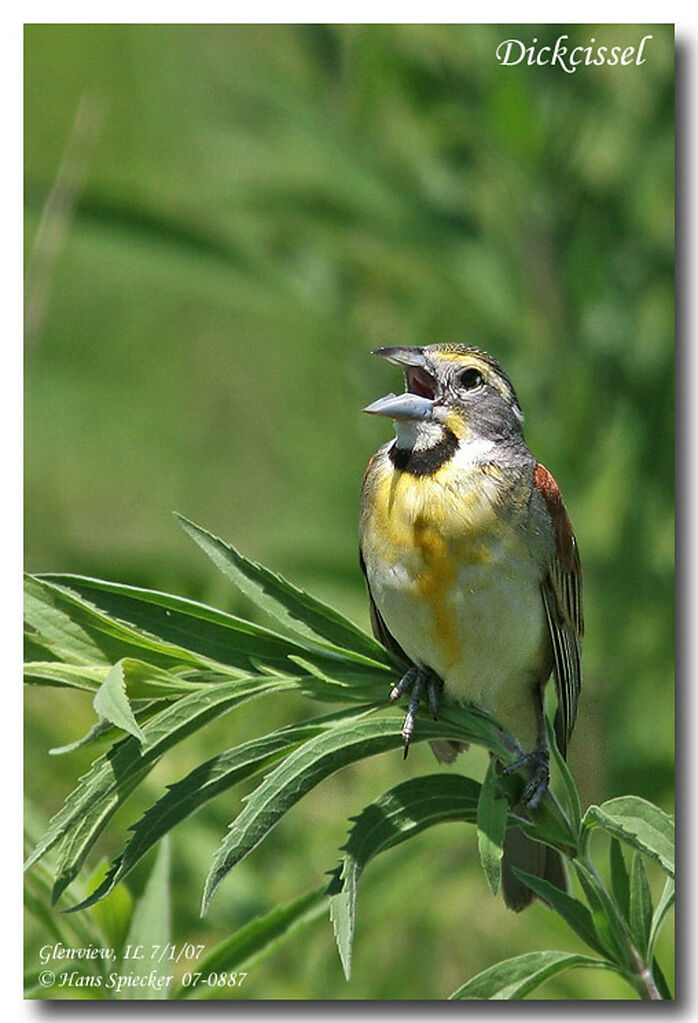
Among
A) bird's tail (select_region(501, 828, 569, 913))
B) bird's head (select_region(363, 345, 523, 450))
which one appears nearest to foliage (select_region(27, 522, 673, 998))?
bird's tail (select_region(501, 828, 569, 913))

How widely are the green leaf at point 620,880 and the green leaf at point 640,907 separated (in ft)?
0.05

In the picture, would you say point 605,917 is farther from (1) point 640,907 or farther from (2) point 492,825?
(2) point 492,825

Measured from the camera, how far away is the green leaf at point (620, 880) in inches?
58.8

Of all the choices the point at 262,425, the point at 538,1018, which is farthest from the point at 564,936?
the point at 262,425

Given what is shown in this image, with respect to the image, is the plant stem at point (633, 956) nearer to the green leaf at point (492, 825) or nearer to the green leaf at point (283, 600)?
the green leaf at point (492, 825)

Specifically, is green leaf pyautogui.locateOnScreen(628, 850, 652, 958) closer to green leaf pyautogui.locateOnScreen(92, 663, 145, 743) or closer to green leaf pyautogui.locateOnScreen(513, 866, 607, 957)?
green leaf pyautogui.locateOnScreen(513, 866, 607, 957)

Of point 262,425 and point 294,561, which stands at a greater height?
point 262,425

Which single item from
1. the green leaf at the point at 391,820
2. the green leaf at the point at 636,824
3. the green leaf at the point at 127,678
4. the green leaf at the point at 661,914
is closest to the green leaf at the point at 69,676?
the green leaf at the point at 127,678

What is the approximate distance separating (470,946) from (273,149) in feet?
4.60

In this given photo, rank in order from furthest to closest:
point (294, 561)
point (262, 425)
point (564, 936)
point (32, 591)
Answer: point (262, 425), point (294, 561), point (564, 936), point (32, 591)

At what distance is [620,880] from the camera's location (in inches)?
59.1

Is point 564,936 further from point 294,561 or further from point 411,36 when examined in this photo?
point 411,36

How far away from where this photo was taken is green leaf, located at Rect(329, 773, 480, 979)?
1344mm
